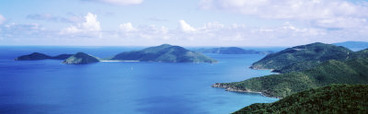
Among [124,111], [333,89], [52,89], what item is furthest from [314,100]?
[52,89]

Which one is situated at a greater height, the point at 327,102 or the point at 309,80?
the point at 327,102

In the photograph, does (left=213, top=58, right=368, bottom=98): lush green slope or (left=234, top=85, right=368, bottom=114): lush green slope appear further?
(left=213, top=58, right=368, bottom=98): lush green slope

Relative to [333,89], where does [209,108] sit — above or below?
below

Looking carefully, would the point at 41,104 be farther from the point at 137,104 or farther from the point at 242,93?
the point at 242,93

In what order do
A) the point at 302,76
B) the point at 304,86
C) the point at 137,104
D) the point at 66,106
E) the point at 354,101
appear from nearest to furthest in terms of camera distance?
the point at 354,101
the point at 66,106
the point at 137,104
the point at 304,86
the point at 302,76

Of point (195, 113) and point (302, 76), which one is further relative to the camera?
point (302, 76)
